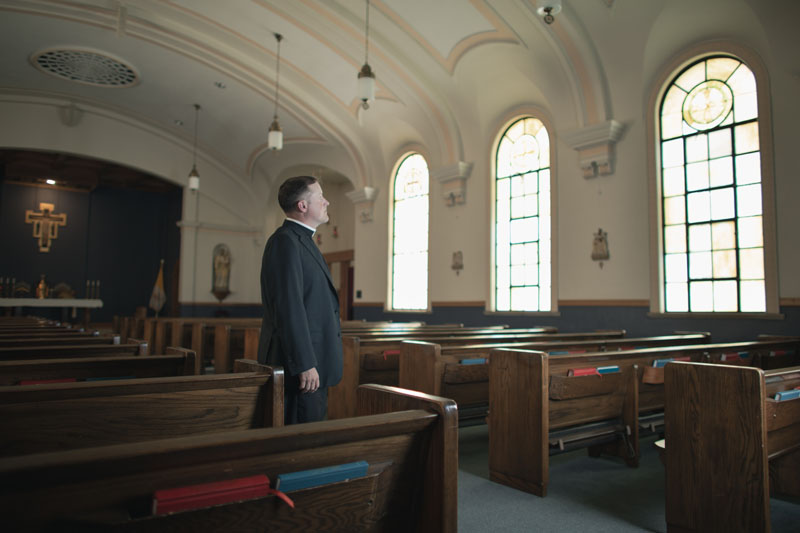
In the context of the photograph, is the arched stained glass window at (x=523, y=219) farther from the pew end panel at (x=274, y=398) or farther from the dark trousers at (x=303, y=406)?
the pew end panel at (x=274, y=398)

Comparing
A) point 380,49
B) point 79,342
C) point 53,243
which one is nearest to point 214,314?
point 53,243

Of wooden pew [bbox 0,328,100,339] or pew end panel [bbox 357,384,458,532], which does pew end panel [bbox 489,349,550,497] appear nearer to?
pew end panel [bbox 357,384,458,532]

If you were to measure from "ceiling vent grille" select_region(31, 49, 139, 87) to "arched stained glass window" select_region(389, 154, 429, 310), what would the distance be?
544 cm

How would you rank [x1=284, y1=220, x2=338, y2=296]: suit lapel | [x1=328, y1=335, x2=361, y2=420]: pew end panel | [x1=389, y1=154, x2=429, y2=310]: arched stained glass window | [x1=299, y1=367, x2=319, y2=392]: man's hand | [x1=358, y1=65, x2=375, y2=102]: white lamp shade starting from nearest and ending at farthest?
[x1=299, y1=367, x2=319, y2=392]: man's hand
[x1=284, y1=220, x2=338, y2=296]: suit lapel
[x1=328, y1=335, x2=361, y2=420]: pew end panel
[x1=358, y1=65, x2=375, y2=102]: white lamp shade
[x1=389, y1=154, x2=429, y2=310]: arched stained glass window

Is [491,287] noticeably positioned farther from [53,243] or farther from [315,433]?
[53,243]

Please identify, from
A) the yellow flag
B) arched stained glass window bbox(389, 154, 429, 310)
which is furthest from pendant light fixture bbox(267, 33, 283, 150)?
the yellow flag

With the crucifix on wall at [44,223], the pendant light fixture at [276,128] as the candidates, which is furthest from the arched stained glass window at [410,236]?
the crucifix on wall at [44,223]

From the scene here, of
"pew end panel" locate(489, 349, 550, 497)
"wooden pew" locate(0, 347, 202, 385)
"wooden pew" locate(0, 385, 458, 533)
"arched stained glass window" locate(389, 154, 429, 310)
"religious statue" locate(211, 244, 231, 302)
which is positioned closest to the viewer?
"wooden pew" locate(0, 385, 458, 533)

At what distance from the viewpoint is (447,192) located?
29.8 feet

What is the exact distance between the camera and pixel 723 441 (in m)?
2.22

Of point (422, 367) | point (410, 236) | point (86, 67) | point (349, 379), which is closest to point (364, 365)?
point (349, 379)

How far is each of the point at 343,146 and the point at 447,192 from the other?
254 cm

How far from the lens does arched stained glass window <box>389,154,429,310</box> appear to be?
32.3ft

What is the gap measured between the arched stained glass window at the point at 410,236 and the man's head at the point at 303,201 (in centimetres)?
736
